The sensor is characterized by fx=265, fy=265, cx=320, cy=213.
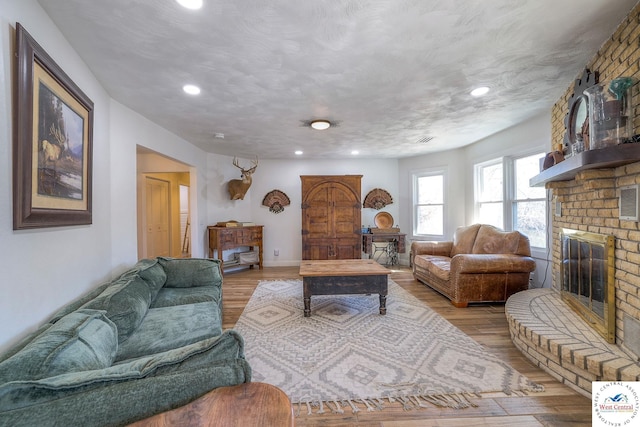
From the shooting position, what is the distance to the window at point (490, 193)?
4168 millimetres

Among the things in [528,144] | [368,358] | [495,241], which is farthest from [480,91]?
[368,358]

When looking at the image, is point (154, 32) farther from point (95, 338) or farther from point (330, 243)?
point (330, 243)

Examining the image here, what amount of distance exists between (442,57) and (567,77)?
4.46ft

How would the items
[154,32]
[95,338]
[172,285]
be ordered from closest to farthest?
[95,338]
[154,32]
[172,285]

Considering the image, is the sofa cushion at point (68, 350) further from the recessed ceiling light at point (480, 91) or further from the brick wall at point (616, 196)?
the recessed ceiling light at point (480, 91)

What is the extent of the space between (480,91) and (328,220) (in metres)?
3.21

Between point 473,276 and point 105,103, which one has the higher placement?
point 105,103

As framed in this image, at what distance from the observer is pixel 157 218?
588 cm

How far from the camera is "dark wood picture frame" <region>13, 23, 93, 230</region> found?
4.18 feet

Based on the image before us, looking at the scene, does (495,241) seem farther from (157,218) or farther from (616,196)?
(157,218)

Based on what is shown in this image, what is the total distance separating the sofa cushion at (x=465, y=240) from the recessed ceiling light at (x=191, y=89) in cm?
407

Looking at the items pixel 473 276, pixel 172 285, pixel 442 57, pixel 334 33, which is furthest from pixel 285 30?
pixel 473 276

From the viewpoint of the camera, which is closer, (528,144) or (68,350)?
(68,350)

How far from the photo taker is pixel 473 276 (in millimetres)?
3197
